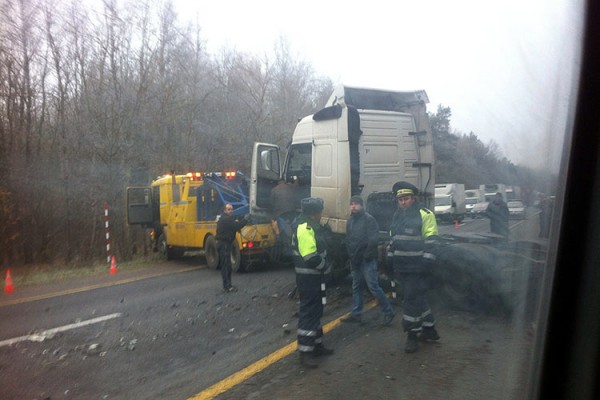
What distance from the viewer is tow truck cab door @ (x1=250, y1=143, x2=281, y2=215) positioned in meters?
10.2

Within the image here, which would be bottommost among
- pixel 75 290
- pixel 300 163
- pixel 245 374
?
pixel 75 290

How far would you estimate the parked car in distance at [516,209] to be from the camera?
224 inches

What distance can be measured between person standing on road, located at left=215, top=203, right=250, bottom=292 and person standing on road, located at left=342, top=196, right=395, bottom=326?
9.97 feet

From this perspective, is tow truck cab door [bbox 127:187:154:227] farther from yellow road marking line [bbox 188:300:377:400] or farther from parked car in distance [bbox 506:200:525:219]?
parked car in distance [bbox 506:200:525:219]

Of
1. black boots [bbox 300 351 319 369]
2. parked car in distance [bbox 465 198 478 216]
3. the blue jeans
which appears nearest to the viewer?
black boots [bbox 300 351 319 369]

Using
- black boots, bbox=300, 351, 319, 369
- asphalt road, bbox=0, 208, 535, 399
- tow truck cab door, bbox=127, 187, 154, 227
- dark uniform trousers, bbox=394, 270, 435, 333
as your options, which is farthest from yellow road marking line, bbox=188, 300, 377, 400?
tow truck cab door, bbox=127, 187, 154, 227

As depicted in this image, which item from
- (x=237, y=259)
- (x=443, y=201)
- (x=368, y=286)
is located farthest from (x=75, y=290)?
(x=443, y=201)

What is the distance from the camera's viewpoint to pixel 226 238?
386 inches

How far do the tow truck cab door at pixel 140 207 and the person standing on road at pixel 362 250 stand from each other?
31.4 feet

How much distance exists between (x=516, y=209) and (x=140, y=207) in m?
11.7

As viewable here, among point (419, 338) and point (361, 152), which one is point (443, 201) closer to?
point (361, 152)

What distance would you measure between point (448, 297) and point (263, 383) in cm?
333

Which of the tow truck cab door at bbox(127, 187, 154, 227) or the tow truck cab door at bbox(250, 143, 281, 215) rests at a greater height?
the tow truck cab door at bbox(250, 143, 281, 215)

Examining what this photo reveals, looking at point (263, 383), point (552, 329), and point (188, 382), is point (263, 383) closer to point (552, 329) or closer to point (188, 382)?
point (188, 382)
